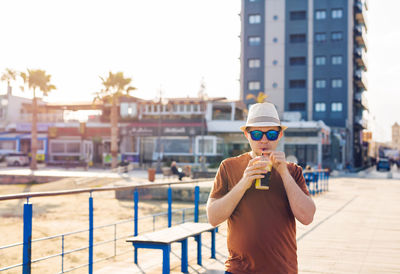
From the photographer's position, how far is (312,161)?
46.2 metres

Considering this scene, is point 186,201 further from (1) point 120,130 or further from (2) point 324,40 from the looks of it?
(2) point 324,40

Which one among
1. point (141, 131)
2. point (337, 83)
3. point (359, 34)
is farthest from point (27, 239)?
point (359, 34)

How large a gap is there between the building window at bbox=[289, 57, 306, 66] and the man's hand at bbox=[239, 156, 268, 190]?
193 ft

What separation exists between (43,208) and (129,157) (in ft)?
82.2

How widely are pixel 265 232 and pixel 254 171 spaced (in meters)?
0.39

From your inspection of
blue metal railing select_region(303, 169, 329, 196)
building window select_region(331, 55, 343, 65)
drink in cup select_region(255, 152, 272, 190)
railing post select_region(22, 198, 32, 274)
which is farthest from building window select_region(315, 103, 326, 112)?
drink in cup select_region(255, 152, 272, 190)

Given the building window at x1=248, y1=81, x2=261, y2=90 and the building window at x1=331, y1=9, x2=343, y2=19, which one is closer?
the building window at x1=331, y1=9, x2=343, y2=19

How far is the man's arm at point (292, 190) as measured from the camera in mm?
2518

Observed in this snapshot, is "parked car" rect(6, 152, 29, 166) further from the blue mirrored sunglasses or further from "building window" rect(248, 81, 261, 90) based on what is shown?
the blue mirrored sunglasses

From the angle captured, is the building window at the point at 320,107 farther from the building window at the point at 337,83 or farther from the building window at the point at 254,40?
the building window at the point at 254,40

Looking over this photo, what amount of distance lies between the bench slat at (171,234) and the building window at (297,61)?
5515cm

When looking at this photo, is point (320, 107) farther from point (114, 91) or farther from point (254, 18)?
point (114, 91)

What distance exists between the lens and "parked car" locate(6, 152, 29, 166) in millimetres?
45375

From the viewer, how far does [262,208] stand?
2.60m
